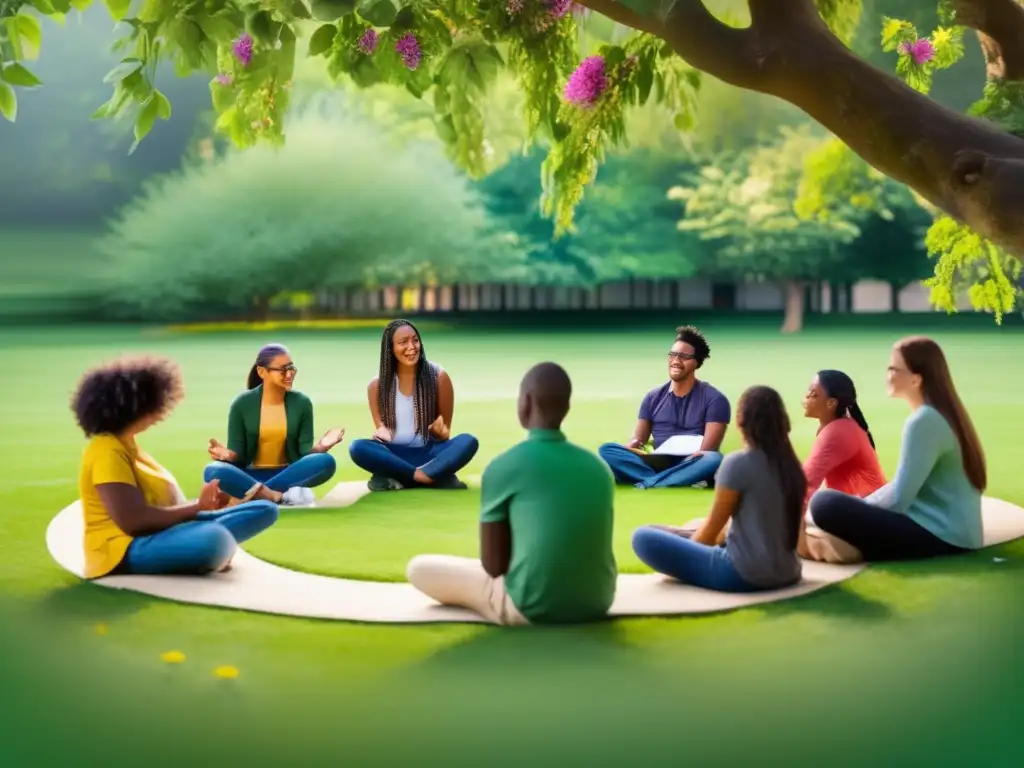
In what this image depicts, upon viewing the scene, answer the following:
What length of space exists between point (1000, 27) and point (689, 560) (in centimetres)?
399

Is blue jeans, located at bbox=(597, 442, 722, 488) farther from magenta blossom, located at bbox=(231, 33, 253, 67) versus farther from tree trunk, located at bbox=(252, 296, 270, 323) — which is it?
tree trunk, located at bbox=(252, 296, 270, 323)

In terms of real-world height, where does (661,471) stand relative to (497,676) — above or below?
above

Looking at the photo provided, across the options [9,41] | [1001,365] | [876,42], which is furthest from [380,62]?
[876,42]

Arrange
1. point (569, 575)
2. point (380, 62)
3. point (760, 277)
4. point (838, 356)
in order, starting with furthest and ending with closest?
point (760, 277) < point (838, 356) < point (380, 62) < point (569, 575)

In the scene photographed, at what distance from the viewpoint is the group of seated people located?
5.47 m

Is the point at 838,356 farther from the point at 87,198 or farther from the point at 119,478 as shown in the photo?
the point at 87,198

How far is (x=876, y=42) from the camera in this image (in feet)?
120

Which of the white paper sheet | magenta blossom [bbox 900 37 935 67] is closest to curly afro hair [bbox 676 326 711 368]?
the white paper sheet

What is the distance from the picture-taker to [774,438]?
5.99 meters

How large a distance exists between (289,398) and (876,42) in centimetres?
3125

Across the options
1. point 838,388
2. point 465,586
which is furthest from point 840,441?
point 465,586

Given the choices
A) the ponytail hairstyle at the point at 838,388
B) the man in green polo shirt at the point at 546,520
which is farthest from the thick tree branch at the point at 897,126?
the man in green polo shirt at the point at 546,520

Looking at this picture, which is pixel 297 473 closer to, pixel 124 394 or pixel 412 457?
pixel 412 457

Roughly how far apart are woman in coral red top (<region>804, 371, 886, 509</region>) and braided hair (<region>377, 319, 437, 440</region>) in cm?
339
